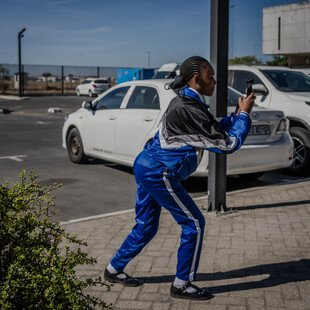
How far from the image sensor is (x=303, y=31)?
148ft

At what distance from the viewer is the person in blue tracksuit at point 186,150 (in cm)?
379

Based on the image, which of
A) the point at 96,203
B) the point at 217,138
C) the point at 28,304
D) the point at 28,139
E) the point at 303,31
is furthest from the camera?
the point at 303,31

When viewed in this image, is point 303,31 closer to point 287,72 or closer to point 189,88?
point 287,72

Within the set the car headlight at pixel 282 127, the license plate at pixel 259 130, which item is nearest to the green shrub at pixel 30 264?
the license plate at pixel 259 130

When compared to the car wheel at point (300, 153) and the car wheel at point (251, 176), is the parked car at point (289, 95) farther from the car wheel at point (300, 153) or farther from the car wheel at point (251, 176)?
the car wheel at point (251, 176)

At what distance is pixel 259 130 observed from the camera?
8.03 m

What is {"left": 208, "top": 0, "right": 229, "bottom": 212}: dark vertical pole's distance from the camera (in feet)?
20.3

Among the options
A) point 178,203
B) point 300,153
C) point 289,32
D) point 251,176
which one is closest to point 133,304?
point 178,203

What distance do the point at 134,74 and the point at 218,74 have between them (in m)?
39.4

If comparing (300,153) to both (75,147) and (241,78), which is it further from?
(75,147)

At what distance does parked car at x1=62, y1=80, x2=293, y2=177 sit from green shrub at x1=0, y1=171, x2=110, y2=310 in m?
4.74

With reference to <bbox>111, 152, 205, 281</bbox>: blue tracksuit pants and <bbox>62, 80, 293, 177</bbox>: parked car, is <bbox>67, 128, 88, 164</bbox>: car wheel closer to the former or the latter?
<bbox>62, 80, 293, 177</bbox>: parked car

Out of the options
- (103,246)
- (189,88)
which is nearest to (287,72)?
(103,246)

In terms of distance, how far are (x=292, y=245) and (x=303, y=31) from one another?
4263 cm
